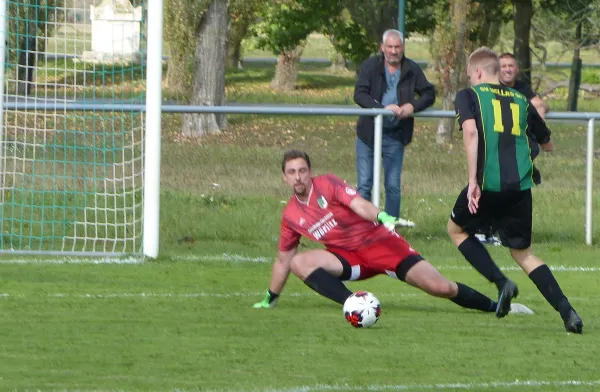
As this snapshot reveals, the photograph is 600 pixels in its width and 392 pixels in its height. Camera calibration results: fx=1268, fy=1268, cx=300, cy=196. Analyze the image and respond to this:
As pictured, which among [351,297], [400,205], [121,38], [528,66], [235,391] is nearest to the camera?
[235,391]

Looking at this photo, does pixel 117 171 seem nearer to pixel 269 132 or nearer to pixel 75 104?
pixel 75 104

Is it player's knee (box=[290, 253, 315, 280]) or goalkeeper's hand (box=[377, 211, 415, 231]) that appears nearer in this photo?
goalkeeper's hand (box=[377, 211, 415, 231])

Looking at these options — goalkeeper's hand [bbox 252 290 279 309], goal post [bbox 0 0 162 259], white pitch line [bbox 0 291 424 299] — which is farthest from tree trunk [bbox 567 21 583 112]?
goalkeeper's hand [bbox 252 290 279 309]

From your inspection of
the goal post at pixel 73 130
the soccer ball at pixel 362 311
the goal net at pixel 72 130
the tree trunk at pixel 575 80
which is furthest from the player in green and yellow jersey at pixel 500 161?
the tree trunk at pixel 575 80

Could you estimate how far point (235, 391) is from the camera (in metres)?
5.86

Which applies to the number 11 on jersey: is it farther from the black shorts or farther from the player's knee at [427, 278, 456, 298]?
the player's knee at [427, 278, 456, 298]

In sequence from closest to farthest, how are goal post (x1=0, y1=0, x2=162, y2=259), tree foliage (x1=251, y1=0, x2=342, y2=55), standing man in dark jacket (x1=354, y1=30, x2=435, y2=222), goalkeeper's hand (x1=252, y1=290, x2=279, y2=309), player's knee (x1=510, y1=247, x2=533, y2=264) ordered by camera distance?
player's knee (x1=510, y1=247, x2=533, y2=264)
goalkeeper's hand (x1=252, y1=290, x2=279, y2=309)
goal post (x1=0, y1=0, x2=162, y2=259)
standing man in dark jacket (x1=354, y1=30, x2=435, y2=222)
tree foliage (x1=251, y1=0, x2=342, y2=55)

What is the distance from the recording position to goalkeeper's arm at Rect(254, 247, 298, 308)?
27.3 ft

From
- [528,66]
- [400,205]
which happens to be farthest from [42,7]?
→ [528,66]

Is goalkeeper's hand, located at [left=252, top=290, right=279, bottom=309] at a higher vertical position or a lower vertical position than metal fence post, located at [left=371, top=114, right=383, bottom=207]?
lower

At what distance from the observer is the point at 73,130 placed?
11.8 m

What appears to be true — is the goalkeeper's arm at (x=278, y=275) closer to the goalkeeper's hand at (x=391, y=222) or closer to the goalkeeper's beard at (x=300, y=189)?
the goalkeeper's beard at (x=300, y=189)

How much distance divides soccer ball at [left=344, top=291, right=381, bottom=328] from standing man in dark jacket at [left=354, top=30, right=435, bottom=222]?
4050 millimetres

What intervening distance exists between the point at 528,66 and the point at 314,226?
24.8 m
